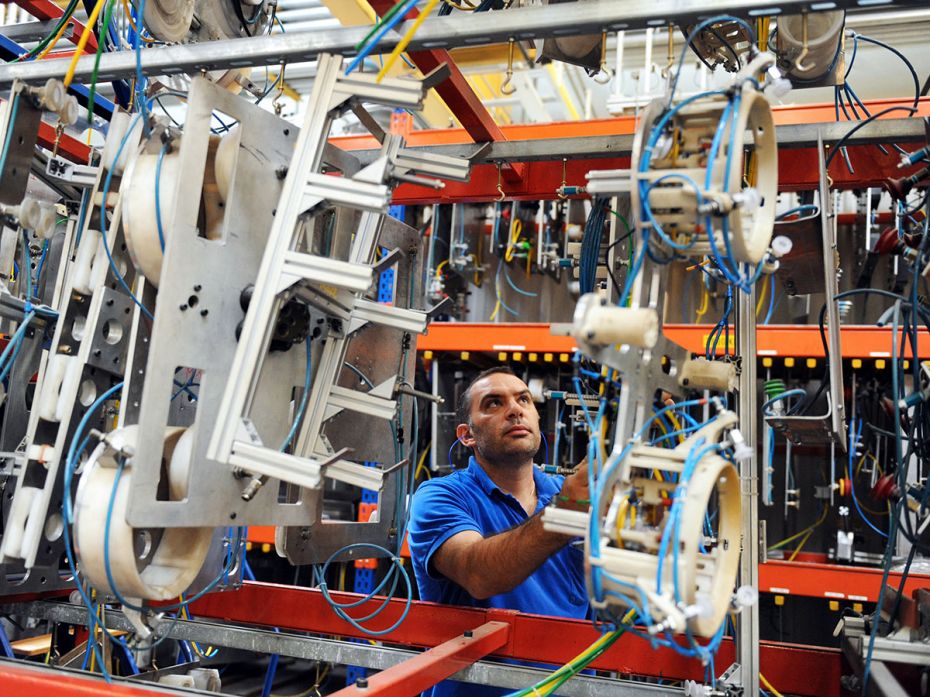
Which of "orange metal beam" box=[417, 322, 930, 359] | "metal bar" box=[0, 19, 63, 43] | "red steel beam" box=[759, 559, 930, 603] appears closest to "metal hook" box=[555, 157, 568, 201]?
"orange metal beam" box=[417, 322, 930, 359]

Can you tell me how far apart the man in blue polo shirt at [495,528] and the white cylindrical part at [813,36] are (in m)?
1.06

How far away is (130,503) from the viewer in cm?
142

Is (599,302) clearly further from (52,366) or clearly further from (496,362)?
(496,362)

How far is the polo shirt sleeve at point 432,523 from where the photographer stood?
233 cm

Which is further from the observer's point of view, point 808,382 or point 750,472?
point 808,382

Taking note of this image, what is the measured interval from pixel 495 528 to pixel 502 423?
1.21ft

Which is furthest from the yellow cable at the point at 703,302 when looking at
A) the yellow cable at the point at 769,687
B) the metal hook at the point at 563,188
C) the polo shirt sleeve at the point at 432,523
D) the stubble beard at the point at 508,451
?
the yellow cable at the point at 769,687

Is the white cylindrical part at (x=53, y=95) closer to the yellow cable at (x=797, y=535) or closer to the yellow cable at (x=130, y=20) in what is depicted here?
the yellow cable at (x=130, y=20)

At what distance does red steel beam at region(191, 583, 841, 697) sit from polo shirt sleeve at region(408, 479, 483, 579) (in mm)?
150

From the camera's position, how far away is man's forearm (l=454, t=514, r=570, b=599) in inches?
75.8

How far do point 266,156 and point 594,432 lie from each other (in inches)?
34.0

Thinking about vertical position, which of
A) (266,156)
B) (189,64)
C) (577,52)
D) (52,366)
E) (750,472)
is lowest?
(750,472)

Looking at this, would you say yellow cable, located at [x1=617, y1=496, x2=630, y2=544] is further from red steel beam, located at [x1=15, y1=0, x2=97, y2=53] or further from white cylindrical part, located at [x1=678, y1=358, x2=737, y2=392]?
red steel beam, located at [x1=15, y1=0, x2=97, y2=53]

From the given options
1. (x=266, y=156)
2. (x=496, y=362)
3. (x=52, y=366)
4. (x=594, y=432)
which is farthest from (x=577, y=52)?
(x=496, y=362)
